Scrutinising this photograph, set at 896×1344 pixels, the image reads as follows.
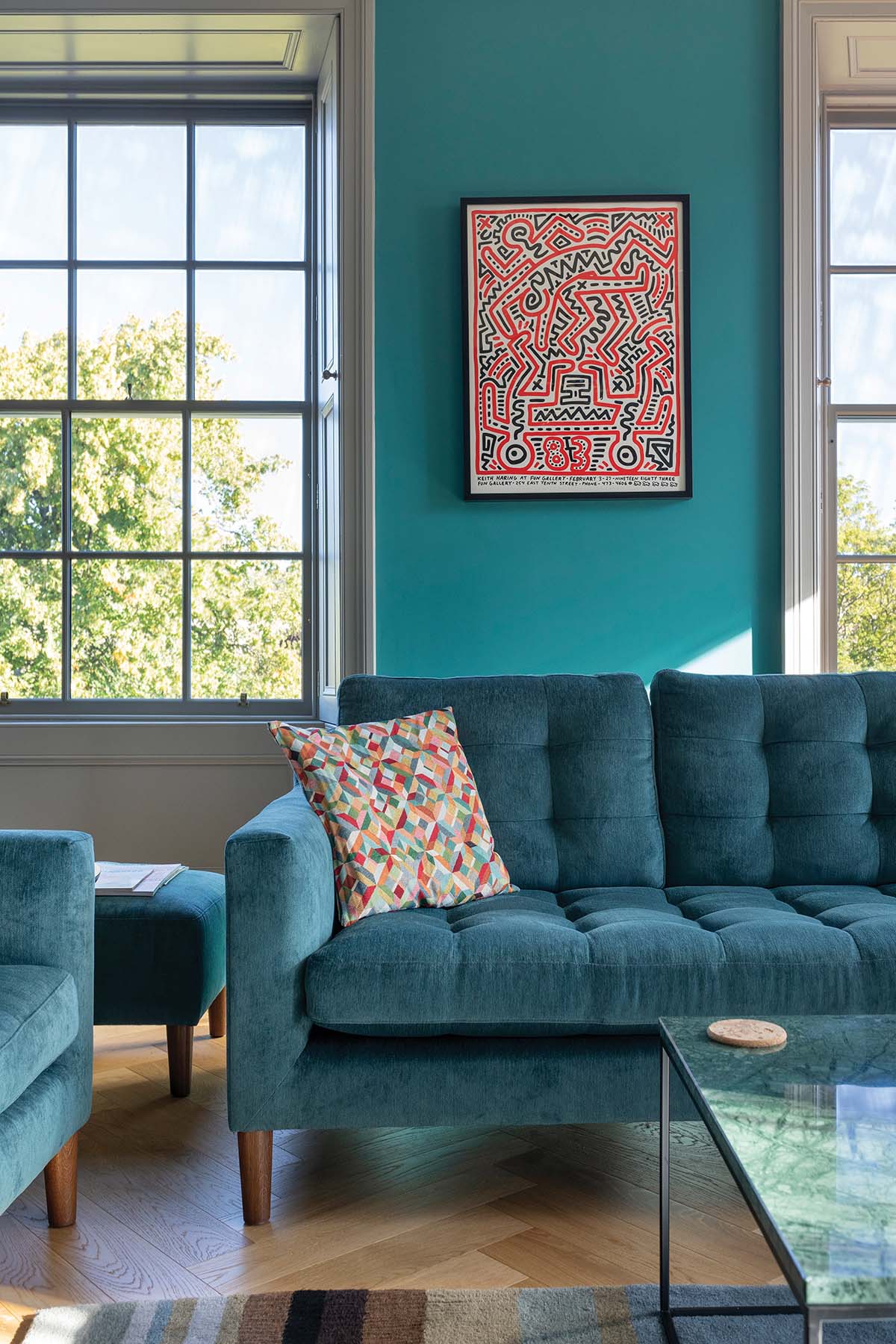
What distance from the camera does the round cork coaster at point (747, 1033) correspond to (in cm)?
153

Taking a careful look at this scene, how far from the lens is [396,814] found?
7.73ft

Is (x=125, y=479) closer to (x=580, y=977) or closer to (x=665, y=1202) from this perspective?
(x=580, y=977)

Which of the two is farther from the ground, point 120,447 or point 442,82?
point 442,82

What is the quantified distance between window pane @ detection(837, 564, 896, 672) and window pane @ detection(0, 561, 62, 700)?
2.55m

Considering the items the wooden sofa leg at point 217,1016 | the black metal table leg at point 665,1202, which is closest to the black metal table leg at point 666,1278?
the black metal table leg at point 665,1202

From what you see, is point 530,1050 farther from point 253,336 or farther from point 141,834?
point 253,336

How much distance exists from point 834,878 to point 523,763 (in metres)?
0.75

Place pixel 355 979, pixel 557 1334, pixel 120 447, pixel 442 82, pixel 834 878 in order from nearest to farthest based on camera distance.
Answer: pixel 557 1334 < pixel 355 979 < pixel 834 878 < pixel 442 82 < pixel 120 447

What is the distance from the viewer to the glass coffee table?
99 centimetres

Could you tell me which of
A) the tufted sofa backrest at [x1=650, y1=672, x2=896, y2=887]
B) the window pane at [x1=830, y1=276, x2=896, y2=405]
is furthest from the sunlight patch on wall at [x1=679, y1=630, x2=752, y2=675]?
the window pane at [x1=830, y1=276, x2=896, y2=405]

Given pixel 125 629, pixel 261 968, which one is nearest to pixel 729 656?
pixel 125 629

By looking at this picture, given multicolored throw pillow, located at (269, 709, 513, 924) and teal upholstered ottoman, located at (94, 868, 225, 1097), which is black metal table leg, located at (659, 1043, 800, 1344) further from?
teal upholstered ottoman, located at (94, 868, 225, 1097)

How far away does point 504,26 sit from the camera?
353 cm

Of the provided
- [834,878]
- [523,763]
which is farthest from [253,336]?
[834,878]
